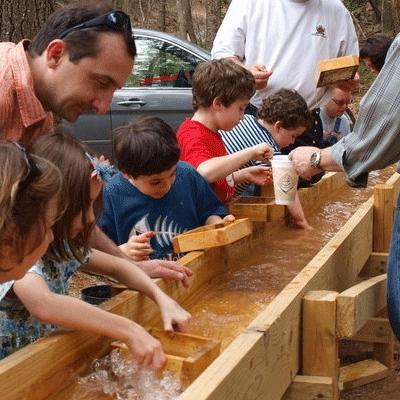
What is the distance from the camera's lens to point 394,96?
259 cm

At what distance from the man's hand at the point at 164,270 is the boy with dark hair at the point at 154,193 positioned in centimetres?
24

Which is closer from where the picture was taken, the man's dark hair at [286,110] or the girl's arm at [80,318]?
the girl's arm at [80,318]

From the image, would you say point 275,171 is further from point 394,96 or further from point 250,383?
point 250,383

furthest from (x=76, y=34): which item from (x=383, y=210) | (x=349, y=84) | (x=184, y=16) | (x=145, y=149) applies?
(x=184, y=16)

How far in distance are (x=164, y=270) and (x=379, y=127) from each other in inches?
38.9

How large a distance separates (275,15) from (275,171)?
1447mm

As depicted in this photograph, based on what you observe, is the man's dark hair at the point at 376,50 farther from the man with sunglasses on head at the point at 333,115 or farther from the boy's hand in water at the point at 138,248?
the boy's hand in water at the point at 138,248

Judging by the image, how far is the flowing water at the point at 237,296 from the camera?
2467 mm

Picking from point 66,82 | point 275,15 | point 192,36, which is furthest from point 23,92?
point 192,36

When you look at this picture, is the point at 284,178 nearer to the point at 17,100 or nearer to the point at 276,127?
the point at 276,127

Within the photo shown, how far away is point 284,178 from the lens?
391 centimetres

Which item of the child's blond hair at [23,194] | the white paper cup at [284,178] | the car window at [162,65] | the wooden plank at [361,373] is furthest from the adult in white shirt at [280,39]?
the car window at [162,65]

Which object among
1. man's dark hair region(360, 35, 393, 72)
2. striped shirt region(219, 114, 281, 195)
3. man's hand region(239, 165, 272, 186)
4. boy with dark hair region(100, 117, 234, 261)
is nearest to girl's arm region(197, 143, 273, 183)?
boy with dark hair region(100, 117, 234, 261)

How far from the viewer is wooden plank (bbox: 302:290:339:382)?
2.78m
